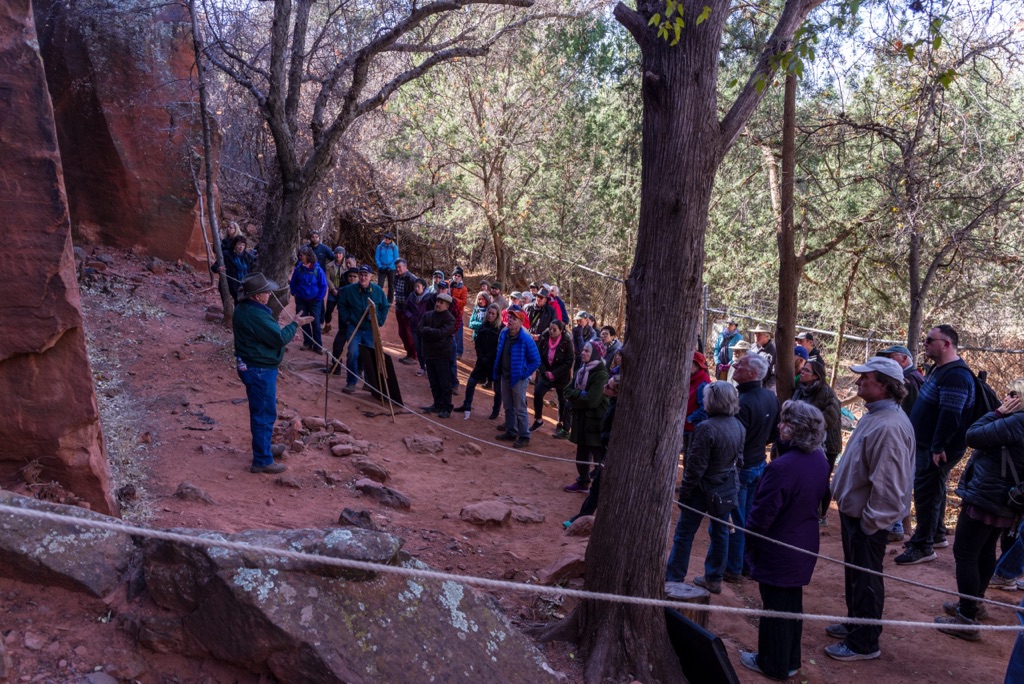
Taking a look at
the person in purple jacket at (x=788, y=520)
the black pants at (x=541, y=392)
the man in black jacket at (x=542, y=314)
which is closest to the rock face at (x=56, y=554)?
the person in purple jacket at (x=788, y=520)

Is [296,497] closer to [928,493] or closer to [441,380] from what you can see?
[441,380]

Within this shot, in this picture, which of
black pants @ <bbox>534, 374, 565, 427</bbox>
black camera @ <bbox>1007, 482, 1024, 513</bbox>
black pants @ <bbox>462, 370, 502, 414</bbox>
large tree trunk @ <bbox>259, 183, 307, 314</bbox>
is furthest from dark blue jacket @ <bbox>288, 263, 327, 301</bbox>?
black camera @ <bbox>1007, 482, 1024, 513</bbox>

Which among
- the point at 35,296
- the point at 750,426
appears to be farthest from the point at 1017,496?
the point at 35,296

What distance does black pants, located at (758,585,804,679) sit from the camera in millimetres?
5230

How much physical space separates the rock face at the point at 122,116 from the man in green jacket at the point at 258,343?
27.3 ft

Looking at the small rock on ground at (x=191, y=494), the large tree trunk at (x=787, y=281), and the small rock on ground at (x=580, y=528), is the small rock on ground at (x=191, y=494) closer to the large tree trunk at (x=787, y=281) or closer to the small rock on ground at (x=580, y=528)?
the small rock on ground at (x=580, y=528)

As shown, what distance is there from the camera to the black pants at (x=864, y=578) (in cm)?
550

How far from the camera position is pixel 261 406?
7723 mm

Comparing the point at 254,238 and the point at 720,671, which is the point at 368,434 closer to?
the point at 720,671

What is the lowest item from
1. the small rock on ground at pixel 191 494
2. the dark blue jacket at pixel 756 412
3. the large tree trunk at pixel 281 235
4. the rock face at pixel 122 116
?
the small rock on ground at pixel 191 494

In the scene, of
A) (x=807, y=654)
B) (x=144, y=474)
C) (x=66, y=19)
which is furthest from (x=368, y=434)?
(x=66, y=19)

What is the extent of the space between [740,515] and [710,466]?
1.26 m

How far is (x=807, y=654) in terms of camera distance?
576 cm

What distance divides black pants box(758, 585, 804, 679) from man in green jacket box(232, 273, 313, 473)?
483cm
